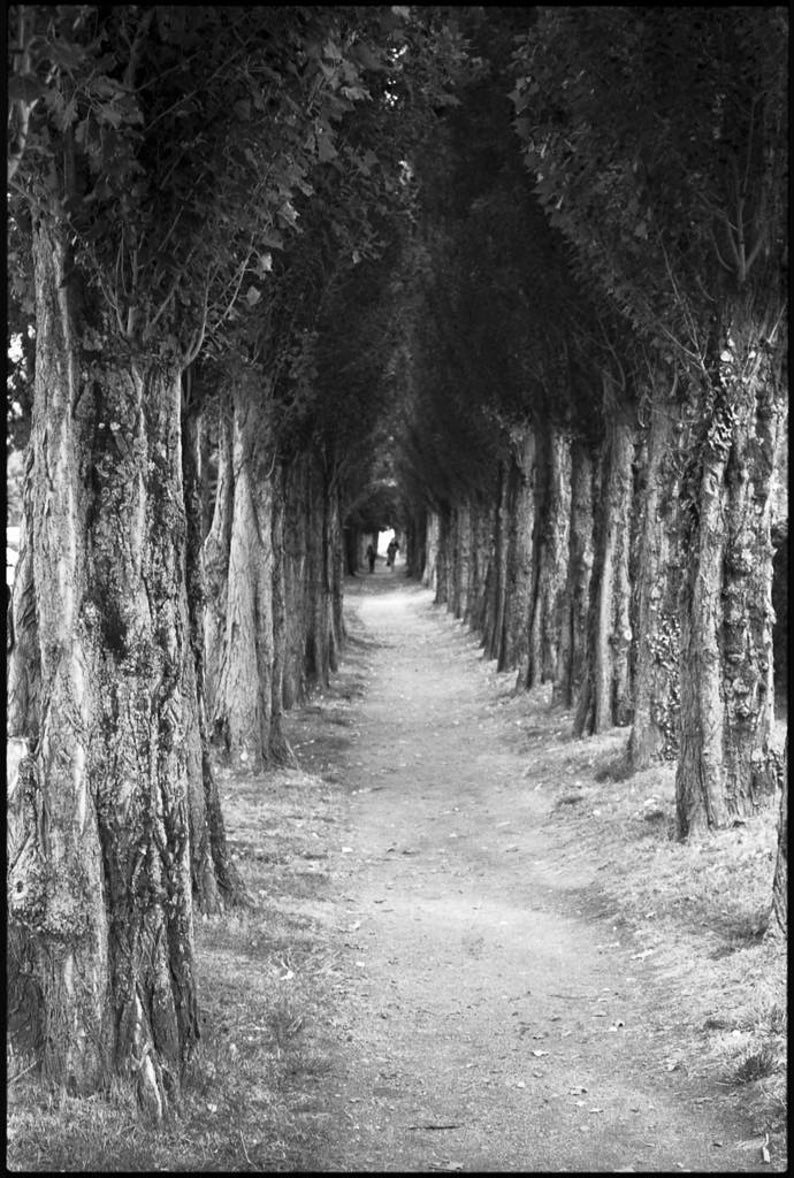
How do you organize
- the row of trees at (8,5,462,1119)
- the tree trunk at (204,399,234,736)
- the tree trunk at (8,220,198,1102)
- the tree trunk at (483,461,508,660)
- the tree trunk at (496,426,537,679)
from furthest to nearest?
the tree trunk at (483,461,508,660) → the tree trunk at (496,426,537,679) → the tree trunk at (204,399,234,736) → the tree trunk at (8,220,198,1102) → the row of trees at (8,5,462,1119)

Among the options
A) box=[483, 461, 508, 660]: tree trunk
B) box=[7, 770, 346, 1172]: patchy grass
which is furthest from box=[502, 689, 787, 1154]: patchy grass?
box=[483, 461, 508, 660]: tree trunk

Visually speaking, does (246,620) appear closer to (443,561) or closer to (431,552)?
(443,561)

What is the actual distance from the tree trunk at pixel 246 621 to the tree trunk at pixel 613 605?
451 cm

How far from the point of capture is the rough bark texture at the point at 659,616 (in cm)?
1416

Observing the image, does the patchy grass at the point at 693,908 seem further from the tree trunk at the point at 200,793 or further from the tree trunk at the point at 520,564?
the tree trunk at the point at 520,564

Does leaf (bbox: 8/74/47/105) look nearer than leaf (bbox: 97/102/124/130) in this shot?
Yes

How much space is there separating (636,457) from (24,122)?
13.3 metres

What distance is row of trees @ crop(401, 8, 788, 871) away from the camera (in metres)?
9.16

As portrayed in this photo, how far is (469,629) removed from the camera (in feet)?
128

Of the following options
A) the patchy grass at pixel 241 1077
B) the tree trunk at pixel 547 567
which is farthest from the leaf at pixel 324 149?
the tree trunk at pixel 547 567

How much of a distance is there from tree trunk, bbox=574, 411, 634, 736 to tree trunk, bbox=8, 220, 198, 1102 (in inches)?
459

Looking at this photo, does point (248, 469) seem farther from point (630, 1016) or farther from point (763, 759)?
point (630, 1016)

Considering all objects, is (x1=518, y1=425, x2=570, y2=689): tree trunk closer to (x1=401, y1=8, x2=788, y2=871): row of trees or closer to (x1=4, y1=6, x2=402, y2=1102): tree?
(x1=401, y1=8, x2=788, y2=871): row of trees

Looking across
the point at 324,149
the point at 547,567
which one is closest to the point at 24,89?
the point at 324,149
